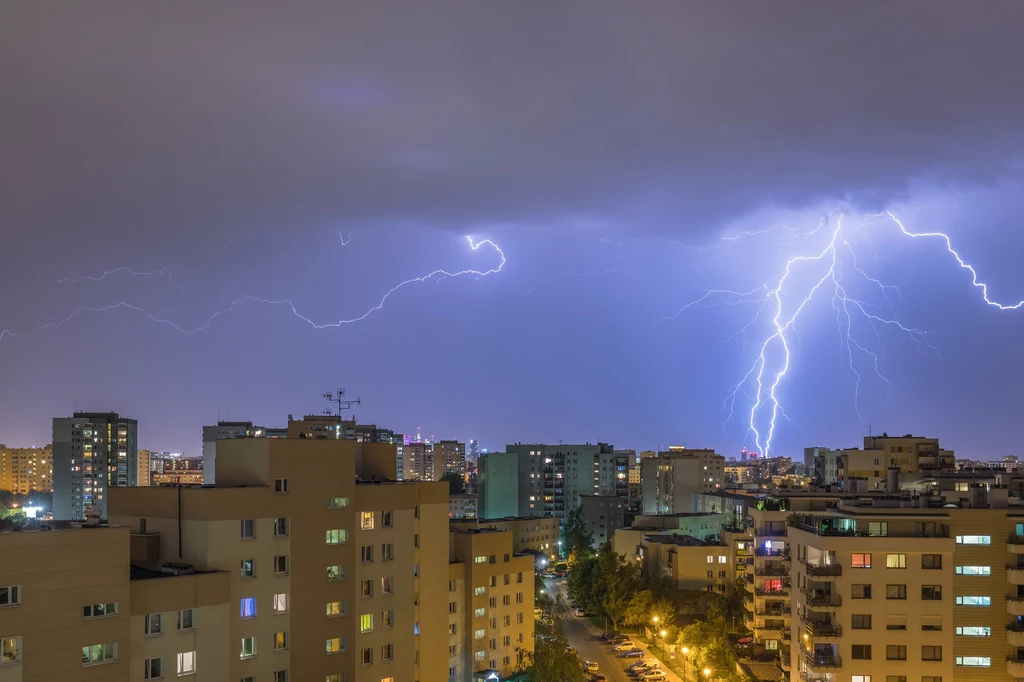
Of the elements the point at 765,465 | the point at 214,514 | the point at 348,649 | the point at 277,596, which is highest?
the point at 214,514

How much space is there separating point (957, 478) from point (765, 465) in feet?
362

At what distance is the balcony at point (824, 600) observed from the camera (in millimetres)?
21366

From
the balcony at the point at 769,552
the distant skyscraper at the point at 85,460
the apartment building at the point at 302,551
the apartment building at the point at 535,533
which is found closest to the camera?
the apartment building at the point at 302,551

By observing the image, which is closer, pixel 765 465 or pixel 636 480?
pixel 636 480

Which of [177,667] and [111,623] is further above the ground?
[111,623]

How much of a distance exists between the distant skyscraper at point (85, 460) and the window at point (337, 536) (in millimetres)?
76581

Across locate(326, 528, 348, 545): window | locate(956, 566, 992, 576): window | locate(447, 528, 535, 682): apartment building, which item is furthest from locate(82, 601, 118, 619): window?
locate(956, 566, 992, 576): window

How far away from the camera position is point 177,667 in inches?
604

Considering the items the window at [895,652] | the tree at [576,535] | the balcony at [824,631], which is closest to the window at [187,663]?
the balcony at [824,631]

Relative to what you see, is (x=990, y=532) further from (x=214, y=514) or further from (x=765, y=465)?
(x=765, y=465)

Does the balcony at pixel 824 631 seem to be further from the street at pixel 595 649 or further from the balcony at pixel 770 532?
the street at pixel 595 649

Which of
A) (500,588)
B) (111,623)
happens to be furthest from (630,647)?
(111,623)

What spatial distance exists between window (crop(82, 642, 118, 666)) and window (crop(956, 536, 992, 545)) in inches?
764

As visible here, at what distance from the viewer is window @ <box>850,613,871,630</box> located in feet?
69.8
